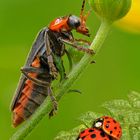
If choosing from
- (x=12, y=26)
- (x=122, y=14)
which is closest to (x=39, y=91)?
(x=122, y=14)

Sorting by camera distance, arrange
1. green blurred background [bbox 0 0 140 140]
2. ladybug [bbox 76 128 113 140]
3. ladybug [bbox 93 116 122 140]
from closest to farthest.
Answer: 1. ladybug [bbox 76 128 113 140]
2. ladybug [bbox 93 116 122 140]
3. green blurred background [bbox 0 0 140 140]

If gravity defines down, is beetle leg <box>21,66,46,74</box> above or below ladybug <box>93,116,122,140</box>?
above

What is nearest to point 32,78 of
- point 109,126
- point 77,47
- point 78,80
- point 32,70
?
point 32,70

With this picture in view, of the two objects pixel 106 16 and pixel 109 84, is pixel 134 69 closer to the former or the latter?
pixel 109 84

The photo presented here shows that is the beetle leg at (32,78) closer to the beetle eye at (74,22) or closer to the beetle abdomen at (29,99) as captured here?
the beetle abdomen at (29,99)

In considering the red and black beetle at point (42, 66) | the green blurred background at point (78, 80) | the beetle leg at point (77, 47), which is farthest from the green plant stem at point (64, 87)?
the green blurred background at point (78, 80)

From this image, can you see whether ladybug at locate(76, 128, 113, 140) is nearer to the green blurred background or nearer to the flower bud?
the flower bud

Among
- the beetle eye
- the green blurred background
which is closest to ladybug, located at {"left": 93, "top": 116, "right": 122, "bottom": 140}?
the beetle eye
